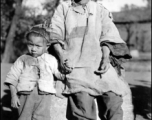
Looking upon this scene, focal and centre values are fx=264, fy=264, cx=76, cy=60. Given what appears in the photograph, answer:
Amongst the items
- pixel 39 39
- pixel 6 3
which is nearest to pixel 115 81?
pixel 39 39

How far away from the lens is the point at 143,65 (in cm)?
1529

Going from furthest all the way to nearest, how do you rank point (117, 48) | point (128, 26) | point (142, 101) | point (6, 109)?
point (128, 26) < point (142, 101) < point (6, 109) < point (117, 48)

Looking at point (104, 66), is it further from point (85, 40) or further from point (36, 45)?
point (36, 45)

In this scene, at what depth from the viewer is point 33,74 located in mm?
2711

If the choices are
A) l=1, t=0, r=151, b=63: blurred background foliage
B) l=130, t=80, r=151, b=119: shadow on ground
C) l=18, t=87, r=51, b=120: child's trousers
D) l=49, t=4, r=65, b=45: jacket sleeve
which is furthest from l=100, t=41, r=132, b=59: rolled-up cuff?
l=1, t=0, r=151, b=63: blurred background foliage

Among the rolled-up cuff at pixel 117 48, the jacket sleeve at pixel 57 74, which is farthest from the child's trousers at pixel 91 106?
the rolled-up cuff at pixel 117 48

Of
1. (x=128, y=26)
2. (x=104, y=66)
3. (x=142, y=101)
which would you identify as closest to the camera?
(x=104, y=66)

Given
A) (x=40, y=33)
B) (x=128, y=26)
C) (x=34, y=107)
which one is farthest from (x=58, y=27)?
(x=128, y=26)

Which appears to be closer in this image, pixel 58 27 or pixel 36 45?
pixel 36 45

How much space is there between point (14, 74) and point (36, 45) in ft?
1.22

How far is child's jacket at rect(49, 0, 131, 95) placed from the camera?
2.68 metres

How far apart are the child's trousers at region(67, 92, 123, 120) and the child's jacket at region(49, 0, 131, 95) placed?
62 mm

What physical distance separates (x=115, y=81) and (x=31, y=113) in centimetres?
92

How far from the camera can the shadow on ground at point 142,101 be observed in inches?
227
